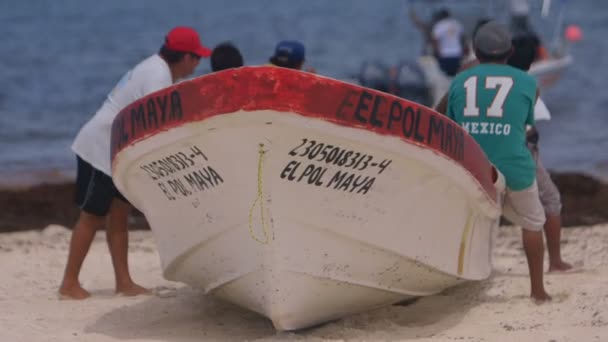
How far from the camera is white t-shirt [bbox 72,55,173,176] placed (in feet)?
22.5

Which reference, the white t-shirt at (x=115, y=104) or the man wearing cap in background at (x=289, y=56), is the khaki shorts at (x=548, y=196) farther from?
the white t-shirt at (x=115, y=104)

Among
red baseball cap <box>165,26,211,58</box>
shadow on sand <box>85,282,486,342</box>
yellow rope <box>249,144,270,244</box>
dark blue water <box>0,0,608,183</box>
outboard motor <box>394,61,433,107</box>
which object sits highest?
red baseball cap <box>165,26,211,58</box>

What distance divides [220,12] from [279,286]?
45.9 m

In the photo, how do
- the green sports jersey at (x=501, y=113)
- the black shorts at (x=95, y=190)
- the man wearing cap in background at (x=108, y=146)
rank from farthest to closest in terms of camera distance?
the black shorts at (x=95, y=190)
the man wearing cap in background at (x=108, y=146)
the green sports jersey at (x=501, y=113)

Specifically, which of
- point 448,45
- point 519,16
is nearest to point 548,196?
point 448,45

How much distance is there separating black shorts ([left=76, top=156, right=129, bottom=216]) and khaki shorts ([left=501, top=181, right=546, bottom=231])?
237cm

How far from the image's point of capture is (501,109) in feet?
21.2

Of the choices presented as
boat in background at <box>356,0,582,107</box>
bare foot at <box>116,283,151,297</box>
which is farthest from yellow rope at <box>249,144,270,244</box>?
boat in background at <box>356,0,582,107</box>

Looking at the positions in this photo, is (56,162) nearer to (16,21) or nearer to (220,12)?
(16,21)

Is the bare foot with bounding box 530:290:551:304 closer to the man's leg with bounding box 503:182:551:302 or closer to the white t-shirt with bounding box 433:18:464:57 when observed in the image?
the man's leg with bounding box 503:182:551:302

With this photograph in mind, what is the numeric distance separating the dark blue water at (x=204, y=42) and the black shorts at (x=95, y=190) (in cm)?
873

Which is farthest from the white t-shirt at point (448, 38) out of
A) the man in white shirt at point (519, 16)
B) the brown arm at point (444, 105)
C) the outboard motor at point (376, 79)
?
the brown arm at point (444, 105)

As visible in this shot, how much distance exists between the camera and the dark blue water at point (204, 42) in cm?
1819

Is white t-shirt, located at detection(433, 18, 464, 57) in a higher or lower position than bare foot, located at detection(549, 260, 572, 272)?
lower
